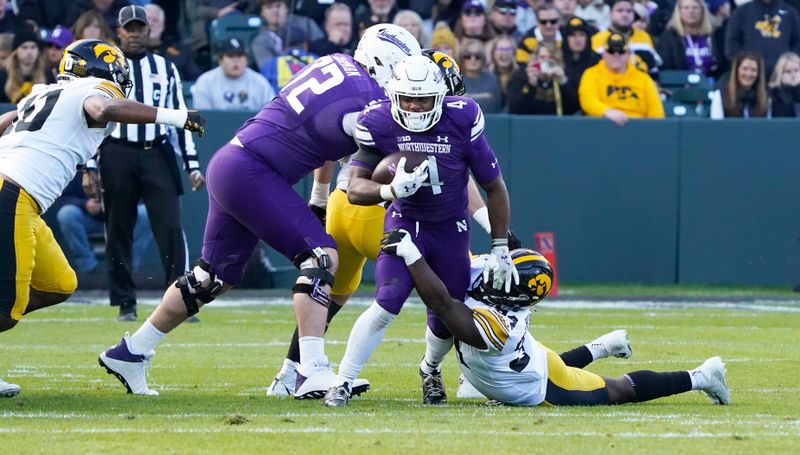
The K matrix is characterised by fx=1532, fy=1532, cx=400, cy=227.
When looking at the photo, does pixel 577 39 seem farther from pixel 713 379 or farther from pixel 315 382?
A: pixel 315 382

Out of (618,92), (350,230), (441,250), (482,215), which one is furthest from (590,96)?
(441,250)

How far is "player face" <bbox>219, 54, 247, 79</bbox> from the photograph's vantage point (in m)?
13.3

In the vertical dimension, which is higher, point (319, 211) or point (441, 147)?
point (441, 147)

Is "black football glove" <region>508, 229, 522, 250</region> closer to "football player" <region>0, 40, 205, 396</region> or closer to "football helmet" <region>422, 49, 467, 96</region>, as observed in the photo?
"football helmet" <region>422, 49, 467, 96</region>

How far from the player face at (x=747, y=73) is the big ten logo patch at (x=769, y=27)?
114 cm

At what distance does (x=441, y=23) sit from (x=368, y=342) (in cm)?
873

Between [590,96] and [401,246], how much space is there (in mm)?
7820

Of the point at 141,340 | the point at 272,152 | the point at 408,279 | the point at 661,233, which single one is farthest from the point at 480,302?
the point at 661,233

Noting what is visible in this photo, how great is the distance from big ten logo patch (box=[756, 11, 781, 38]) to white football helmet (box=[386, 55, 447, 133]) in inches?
374

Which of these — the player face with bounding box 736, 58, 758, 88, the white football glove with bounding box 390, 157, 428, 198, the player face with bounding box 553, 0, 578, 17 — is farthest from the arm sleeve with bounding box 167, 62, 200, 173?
the player face with bounding box 736, 58, 758, 88

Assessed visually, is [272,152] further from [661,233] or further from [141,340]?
[661,233]

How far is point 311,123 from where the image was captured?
21.9ft

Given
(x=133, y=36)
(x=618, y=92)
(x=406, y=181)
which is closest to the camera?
(x=406, y=181)

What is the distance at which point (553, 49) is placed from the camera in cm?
1396
